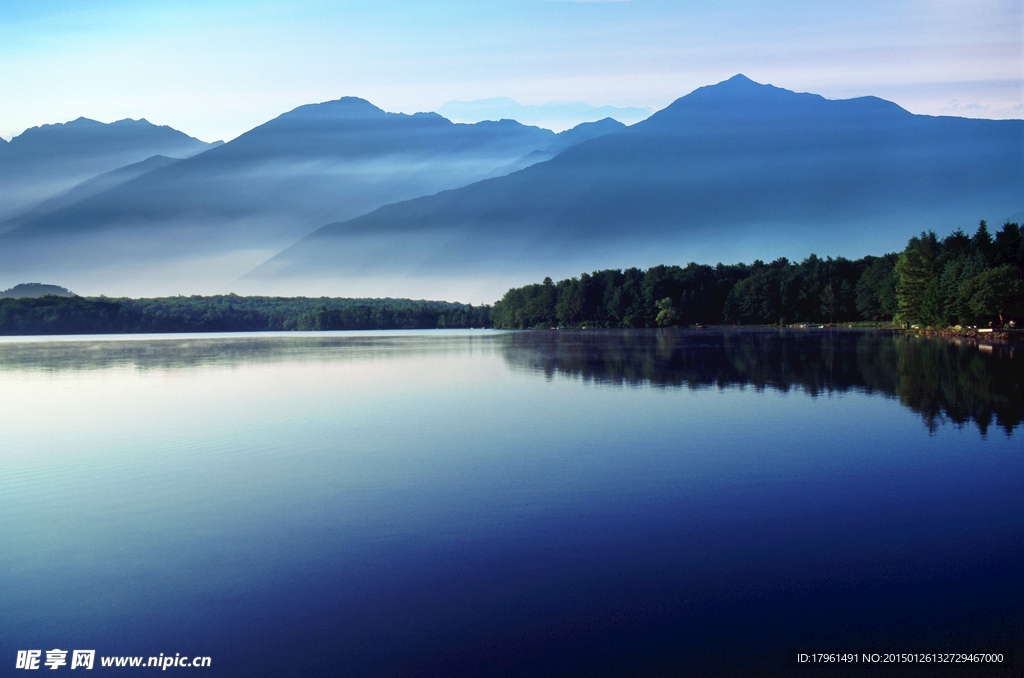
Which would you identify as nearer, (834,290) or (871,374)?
(871,374)

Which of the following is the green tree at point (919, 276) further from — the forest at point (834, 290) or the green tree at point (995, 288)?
the green tree at point (995, 288)

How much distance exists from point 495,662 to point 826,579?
14.4 feet

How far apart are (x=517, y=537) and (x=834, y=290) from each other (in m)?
154

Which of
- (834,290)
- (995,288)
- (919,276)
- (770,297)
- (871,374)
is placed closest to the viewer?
(871,374)

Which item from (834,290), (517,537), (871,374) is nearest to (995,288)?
(871,374)

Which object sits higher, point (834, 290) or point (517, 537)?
point (834, 290)

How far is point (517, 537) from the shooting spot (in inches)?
430

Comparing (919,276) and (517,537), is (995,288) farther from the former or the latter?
(517,537)

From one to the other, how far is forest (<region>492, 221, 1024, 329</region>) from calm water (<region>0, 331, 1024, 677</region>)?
5847 centimetres

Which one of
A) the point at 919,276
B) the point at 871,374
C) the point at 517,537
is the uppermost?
the point at 919,276

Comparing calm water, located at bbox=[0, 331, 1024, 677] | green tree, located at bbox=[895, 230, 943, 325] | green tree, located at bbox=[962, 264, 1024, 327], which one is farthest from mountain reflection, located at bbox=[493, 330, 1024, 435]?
green tree, located at bbox=[895, 230, 943, 325]

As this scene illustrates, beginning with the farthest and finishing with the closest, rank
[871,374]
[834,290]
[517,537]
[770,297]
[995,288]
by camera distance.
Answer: [770,297] < [834,290] < [995,288] < [871,374] < [517,537]

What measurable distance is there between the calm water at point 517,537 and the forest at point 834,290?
192 ft

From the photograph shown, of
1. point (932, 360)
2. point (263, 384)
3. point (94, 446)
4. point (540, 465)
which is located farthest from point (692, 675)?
point (932, 360)
